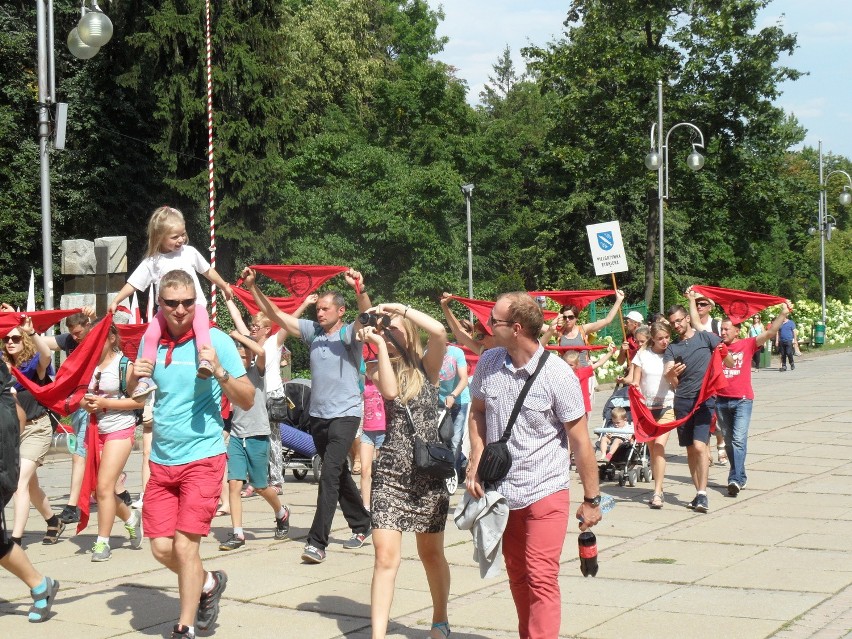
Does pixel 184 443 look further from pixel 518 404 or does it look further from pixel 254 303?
pixel 254 303

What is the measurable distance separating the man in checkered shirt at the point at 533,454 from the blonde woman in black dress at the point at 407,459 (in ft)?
2.11

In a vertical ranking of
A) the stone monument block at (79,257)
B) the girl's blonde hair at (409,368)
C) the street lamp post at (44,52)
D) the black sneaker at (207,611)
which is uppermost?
the street lamp post at (44,52)

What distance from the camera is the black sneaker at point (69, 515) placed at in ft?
32.0

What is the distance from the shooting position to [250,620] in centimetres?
658

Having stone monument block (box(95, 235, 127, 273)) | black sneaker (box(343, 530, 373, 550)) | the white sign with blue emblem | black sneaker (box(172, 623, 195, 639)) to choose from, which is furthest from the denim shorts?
the white sign with blue emblem

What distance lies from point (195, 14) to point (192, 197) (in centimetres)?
552

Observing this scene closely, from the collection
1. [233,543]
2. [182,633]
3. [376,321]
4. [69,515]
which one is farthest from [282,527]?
[376,321]

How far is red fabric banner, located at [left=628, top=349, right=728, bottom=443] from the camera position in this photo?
429 inches

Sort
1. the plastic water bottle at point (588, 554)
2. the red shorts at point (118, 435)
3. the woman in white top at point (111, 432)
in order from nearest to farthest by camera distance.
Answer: the plastic water bottle at point (588, 554) → the woman in white top at point (111, 432) → the red shorts at point (118, 435)

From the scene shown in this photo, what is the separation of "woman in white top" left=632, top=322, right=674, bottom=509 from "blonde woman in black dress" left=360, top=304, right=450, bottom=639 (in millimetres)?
5639

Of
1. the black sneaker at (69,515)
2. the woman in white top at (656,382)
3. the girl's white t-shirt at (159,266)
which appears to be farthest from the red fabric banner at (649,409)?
A: the black sneaker at (69,515)

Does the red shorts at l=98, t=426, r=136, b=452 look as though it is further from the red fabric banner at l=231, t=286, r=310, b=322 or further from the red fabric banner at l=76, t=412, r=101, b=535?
the red fabric banner at l=231, t=286, r=310, b=322

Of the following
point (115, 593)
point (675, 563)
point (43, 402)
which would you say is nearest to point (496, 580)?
point (675, 563)

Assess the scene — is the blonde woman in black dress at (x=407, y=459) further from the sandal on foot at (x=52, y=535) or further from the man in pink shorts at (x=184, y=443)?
the sandal on foot at (x=52, y=535)
